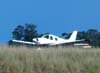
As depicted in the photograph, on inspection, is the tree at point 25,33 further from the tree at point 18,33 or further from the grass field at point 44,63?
the grass field at point 44,63

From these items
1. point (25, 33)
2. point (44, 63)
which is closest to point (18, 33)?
point (25, 33)

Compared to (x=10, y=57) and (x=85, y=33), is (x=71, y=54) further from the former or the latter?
(x=85, y=33)

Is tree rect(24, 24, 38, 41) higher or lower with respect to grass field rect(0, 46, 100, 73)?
higher

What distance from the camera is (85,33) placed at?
63031mm

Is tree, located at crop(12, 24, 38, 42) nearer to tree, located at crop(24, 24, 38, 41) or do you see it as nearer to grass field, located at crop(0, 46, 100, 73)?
tree, located at crop(24, 24, 38, 41)

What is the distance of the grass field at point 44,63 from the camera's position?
1325 cm

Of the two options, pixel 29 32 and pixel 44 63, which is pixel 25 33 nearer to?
pixel 29 32

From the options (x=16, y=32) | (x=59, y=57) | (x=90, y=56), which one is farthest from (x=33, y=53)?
(x=16, y=32)

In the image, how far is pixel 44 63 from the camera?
13656mm

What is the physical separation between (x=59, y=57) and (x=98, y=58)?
48.6 inches

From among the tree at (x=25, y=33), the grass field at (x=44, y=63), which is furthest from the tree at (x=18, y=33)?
the grass field at (x=44, y=63)

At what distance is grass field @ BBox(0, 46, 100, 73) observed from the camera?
1325 cm

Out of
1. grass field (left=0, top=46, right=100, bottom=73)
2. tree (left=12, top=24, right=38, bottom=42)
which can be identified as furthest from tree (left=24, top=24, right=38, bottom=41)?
grass field (left=0, top=46, right=100, bottom=73)

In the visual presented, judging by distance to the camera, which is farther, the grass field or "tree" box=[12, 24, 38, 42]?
"tree" box=[12, 24, 38, 42]
